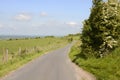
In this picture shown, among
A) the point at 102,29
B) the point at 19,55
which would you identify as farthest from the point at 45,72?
the point at 19,55

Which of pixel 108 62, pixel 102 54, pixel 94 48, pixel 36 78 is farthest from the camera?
pixel 94 48

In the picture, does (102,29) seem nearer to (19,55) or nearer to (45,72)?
(45,72)

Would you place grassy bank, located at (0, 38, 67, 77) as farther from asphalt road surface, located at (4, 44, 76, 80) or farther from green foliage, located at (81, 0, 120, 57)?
green foliage, located at (81, 0, 120, 57)

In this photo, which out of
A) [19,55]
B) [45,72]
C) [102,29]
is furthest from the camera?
[19,55]

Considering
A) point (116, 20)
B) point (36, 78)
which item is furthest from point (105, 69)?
point (116, 20)

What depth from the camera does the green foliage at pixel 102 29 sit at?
24.7 meters

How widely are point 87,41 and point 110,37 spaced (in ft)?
8.25

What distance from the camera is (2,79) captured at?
17.9 metres

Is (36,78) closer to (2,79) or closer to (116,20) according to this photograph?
(2,79)

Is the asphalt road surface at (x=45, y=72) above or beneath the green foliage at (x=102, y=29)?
beneath

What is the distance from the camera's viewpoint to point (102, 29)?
982 inches

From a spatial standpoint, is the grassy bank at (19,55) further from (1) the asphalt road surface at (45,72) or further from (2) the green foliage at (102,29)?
(2) the green foliage at (102,29)

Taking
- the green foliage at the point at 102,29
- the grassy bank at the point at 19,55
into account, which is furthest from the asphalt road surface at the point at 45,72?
the green foliage at the point at 102,29

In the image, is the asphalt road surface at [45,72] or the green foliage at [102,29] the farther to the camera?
the green foliage at [102,29]
